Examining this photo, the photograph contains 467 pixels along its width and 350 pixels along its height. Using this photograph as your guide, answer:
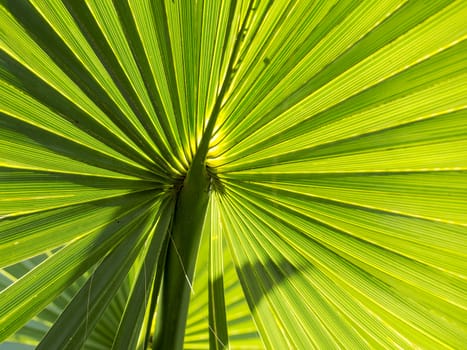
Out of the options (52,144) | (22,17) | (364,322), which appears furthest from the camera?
(364,322)

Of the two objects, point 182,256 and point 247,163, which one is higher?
point 247,163

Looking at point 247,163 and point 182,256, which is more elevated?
point 247,163

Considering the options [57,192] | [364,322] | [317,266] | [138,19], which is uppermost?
[138,19]

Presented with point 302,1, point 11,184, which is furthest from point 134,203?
point 302,1

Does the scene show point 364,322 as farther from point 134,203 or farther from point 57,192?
point 57,192

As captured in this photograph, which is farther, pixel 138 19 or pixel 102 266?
pixel 102 266

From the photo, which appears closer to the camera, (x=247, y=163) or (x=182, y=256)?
(x=182, y=256)

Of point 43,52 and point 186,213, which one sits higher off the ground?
point 43,52

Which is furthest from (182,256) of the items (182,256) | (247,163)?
(247,163)

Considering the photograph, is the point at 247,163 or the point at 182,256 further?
the point at 247,163

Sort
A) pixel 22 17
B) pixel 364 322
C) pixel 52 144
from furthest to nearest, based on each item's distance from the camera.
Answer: pixel 364 322 < pixel 52 144 < pixel 22 17

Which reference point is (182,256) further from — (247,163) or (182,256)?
(247,163)
